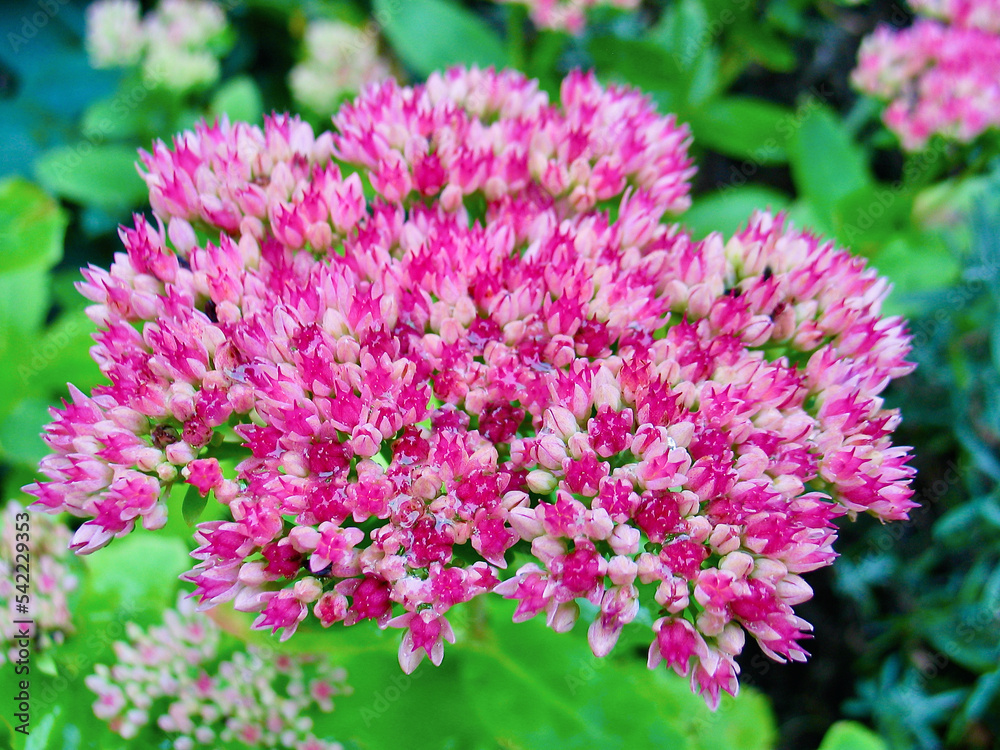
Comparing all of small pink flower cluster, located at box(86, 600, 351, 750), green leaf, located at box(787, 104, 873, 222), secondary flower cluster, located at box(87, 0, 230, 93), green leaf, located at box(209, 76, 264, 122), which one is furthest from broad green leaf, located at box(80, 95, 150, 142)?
green leaf, located at box(787, 104, 873, 222)

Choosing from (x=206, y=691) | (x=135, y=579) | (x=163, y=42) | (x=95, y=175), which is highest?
(x=163, y=42)

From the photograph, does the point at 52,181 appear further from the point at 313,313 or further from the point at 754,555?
the point at 754,555

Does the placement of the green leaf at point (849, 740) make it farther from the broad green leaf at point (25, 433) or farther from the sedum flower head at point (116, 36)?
the sedum flower head at point (116, 36)

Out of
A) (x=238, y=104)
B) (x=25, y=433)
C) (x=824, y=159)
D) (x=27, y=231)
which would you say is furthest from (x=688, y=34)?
(x=25, y=433)

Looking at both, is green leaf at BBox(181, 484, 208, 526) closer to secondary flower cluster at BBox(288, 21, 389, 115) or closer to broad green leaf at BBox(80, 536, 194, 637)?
broad green leaf at BBox(80, 536, 194, 637)

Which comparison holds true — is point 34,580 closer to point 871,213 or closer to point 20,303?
point 20,303

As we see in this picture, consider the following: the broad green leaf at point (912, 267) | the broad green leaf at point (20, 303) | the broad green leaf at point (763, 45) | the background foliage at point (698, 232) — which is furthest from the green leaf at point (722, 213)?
the broad green leaf at point (20, 303)
